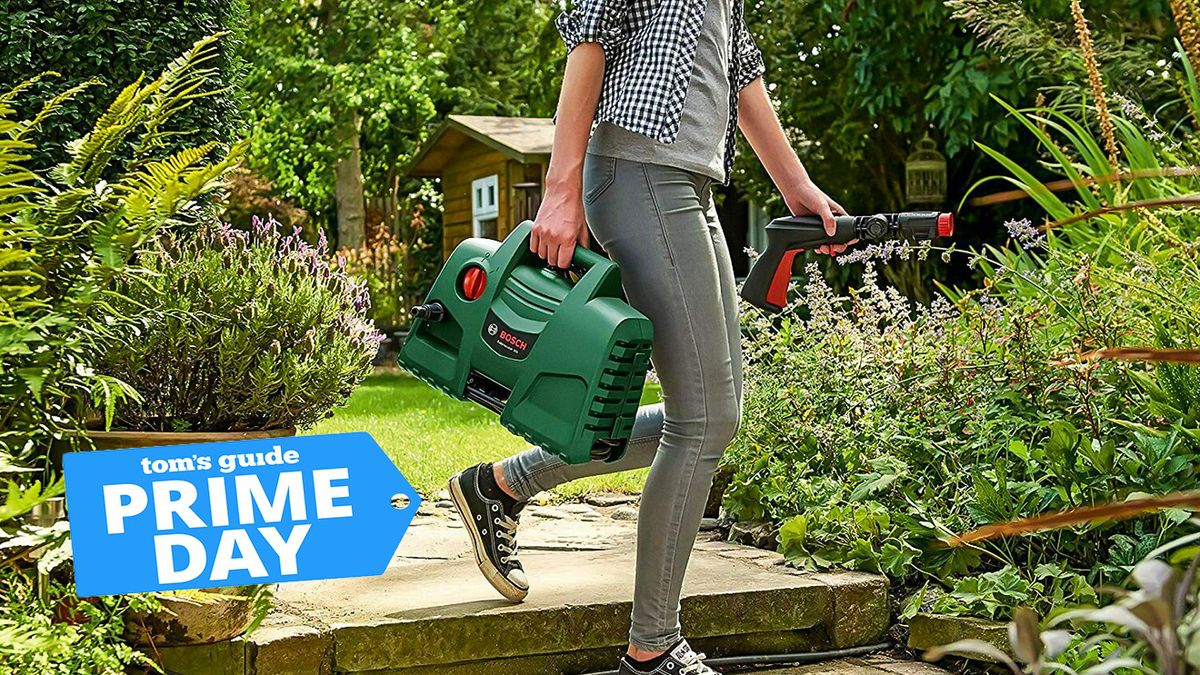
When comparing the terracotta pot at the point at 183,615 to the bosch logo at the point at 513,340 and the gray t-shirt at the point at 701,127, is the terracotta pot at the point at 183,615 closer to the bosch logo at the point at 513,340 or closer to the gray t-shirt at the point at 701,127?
the bosch logo at the point at 513,340

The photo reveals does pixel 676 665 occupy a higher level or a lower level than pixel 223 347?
lower

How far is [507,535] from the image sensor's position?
2.64 m

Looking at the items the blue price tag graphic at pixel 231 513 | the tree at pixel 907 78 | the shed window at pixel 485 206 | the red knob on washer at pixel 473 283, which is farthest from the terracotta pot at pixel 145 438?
the shed window at pixel 485 206

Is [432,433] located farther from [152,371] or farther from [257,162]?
[257,162]

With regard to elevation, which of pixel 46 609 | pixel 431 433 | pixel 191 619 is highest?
pixel 46 609

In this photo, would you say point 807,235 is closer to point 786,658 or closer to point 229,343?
point 786,658

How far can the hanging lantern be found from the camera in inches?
367

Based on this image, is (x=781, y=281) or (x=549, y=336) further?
(x=781, y=281)

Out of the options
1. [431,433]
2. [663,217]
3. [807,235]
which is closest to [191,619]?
[663,217]

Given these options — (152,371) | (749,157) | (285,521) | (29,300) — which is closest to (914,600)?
(285,521)

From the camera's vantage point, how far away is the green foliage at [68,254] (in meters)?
2.01

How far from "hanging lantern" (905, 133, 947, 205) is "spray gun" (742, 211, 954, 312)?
703 centimetres

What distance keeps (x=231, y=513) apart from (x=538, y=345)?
0.57 m

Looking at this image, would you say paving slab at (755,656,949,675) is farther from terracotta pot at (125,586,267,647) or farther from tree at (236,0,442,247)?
tree at (236,0,442,247)
